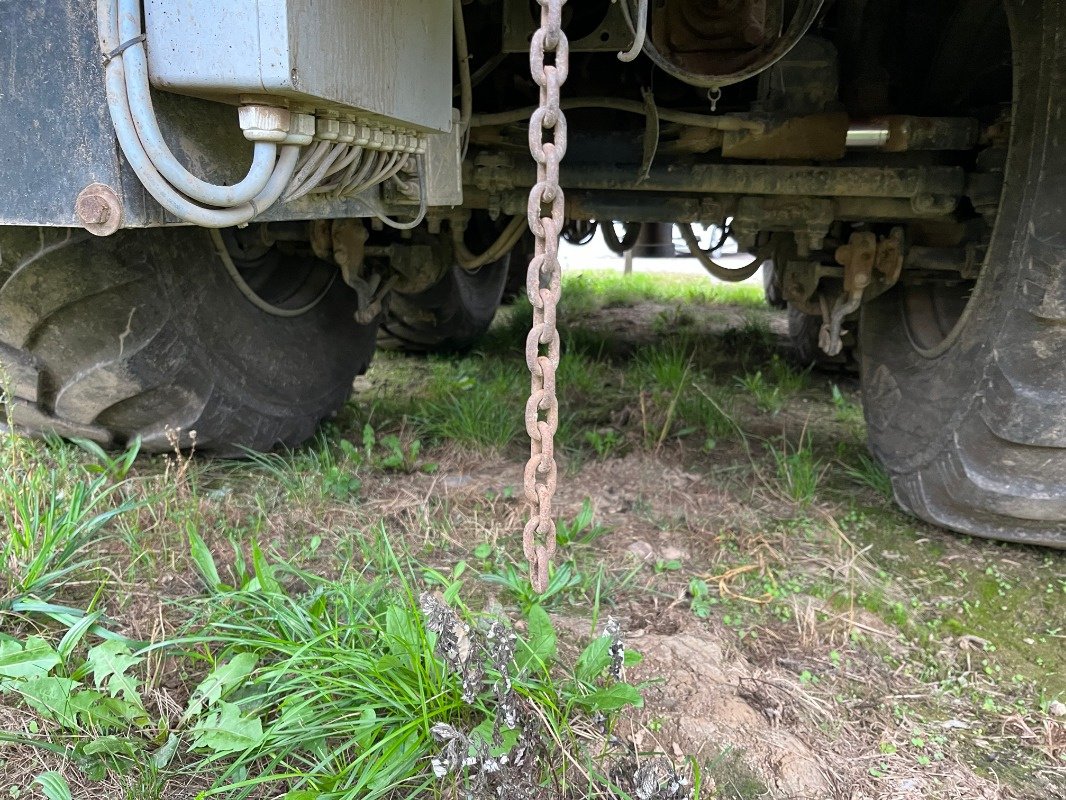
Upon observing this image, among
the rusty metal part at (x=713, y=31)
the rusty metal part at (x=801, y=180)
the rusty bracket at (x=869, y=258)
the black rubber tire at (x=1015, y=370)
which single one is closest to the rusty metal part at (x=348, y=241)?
the rusty metal part at (x=801, y=180)

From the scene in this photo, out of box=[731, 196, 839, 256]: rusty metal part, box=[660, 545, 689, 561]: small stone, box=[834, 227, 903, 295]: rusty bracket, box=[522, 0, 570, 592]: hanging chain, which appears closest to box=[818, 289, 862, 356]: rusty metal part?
box=[834, 227, 903, 295]: rusty bracket

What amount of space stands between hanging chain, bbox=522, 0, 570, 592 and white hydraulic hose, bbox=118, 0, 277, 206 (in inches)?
13.8

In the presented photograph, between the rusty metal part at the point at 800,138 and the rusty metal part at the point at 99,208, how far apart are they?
4.09ft

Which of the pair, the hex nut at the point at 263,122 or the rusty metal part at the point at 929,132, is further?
the rusty metal part at the point at 929,132

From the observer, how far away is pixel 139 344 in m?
1.58

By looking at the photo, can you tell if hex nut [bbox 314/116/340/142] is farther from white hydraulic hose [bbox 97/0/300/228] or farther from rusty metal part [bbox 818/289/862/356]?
rusty metal part [bbox 818/289/862/356]

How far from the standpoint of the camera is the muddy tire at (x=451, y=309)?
2.99 metres

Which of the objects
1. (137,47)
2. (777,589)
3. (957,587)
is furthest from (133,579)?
(957,587)

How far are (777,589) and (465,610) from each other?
68 cm

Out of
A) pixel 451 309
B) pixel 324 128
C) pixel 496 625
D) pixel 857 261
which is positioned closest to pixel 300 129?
pixel 324 128

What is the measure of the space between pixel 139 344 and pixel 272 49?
914 millimetres

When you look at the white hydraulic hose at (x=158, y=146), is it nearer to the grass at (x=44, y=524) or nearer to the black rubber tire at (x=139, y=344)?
the black rubber tire at (x=139, y=344)

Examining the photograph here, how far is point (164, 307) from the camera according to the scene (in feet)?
5.24

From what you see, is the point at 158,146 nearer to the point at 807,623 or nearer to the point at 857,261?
the point at 807,623
